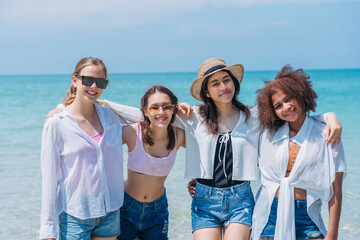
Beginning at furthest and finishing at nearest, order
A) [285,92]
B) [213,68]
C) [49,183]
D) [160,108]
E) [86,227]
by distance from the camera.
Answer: [213,68] < [160,108] < [285,92] < [86,227] < [49,183]

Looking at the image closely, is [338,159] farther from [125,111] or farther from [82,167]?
[82,167]

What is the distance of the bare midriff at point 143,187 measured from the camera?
4082 mm

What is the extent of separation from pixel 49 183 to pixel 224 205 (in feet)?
5.55

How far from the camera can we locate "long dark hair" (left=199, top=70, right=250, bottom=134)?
4152mm

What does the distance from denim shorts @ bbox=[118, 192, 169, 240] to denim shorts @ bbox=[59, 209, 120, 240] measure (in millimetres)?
419

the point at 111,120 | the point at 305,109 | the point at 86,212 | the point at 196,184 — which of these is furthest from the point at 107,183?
the point at 305,109

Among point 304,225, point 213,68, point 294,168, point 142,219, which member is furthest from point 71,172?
point 304,225

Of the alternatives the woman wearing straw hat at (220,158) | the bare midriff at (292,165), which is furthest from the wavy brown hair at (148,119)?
the bare midriff at (292,165)

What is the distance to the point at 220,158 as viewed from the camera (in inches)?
161

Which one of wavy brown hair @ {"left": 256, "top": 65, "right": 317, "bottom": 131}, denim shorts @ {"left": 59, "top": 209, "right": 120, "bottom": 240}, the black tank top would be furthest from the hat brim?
denim shorts @ {"left": 59, "top": 209, "right": 120, "bottom": 240}

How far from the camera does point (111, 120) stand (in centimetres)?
378

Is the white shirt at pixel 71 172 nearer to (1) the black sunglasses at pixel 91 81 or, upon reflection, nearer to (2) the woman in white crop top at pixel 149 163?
(1) the black sunglasses at pixel 91 81

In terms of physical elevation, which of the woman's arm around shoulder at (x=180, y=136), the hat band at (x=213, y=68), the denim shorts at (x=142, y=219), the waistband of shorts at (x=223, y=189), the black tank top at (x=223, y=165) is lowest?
the denim shorts at (x=142, y=219)

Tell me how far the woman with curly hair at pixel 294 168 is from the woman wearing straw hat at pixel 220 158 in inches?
7.5
